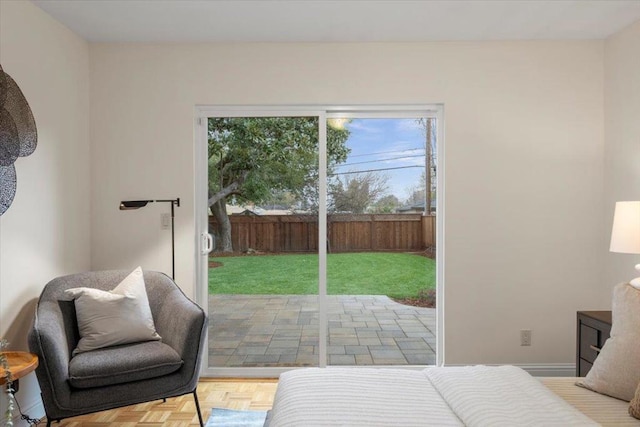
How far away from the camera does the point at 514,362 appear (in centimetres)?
354

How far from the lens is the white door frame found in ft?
11.8

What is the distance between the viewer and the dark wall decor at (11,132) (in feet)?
8.32

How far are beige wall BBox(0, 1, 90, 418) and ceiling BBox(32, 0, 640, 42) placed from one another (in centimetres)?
21

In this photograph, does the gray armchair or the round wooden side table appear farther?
the gray armchair

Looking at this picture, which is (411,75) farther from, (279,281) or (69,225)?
(69,225)

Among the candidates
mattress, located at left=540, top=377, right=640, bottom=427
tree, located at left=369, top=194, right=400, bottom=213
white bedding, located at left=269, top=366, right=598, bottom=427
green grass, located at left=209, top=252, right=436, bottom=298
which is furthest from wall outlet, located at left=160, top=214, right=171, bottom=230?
mattress, located at left=540, top=377, right=640, bottom=427

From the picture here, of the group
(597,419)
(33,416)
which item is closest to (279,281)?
(33,416)

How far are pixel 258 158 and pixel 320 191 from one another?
1.80 feet

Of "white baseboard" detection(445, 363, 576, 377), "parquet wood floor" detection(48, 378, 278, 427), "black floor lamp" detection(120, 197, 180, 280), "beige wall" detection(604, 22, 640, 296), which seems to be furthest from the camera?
"white baseboard" detection(445, 363, 576, 377)

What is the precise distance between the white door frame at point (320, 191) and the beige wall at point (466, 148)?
73 millimetres

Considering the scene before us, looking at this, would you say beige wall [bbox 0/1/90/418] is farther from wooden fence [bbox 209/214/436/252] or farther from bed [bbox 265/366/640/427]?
bed [bbox 265/366/640/427]

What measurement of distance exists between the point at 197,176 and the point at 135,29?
3.63 ft

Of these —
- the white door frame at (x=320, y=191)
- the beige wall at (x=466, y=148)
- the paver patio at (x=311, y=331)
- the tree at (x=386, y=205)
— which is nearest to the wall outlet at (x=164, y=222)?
the beige wall at (x=466, y=148)

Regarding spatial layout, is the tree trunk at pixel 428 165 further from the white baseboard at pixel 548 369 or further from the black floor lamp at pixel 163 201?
the black floor lamp at pixel 163 201
